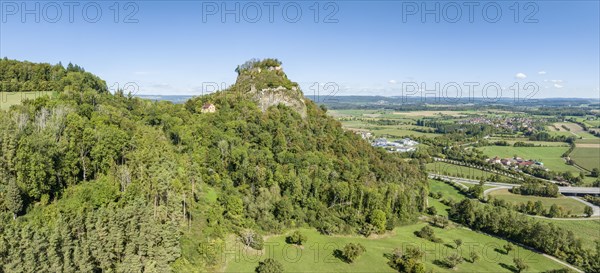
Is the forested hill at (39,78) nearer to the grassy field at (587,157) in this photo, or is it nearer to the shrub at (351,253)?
the shrub at (351,253)

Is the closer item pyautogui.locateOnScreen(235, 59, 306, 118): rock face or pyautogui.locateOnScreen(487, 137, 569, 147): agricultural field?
pyautogui.locateOnScreen(235, 59, 306, 118): rock face

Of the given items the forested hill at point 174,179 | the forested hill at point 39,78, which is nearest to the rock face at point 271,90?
the forested hill at point 174,179

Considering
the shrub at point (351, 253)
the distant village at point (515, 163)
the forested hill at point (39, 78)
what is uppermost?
the forested hill at point (39, 78)

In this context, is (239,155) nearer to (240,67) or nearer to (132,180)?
(132,180)

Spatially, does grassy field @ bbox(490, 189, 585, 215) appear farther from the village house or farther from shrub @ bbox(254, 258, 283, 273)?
the village house

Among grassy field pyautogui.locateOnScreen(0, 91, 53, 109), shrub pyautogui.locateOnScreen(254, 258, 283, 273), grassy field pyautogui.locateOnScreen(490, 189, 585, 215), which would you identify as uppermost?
grassy field pyautogui.locateOnScreen(0, 91, 53, 109)

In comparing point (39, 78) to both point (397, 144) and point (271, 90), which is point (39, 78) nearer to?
point (271, 90)

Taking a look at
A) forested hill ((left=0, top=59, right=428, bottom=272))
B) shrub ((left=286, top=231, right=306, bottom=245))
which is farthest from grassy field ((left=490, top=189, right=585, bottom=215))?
shrub ((left=286, top=231, right=306, bottom=245))
